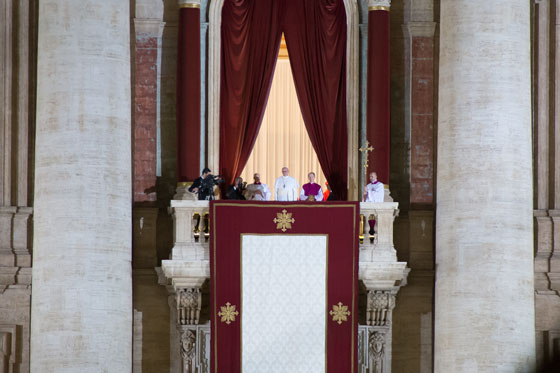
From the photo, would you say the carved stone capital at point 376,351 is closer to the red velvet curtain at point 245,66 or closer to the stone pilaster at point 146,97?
the red velvet curtain at point 245,66

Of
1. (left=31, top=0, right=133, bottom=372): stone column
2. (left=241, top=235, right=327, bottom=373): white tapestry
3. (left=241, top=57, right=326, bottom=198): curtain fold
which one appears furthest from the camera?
(left=241, top=57, right=326, bottom=198): curtain fold

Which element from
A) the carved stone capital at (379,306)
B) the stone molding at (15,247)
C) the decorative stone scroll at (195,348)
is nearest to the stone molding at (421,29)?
the carved stone capital at (379,306)

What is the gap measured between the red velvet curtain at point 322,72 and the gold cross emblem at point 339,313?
2292mm

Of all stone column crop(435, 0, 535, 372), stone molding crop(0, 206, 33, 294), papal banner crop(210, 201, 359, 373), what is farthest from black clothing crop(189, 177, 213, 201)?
stone column crop(435, 0, 535, 372)

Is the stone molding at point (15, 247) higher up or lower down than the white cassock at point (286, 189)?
lower down

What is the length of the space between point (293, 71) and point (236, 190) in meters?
2.31

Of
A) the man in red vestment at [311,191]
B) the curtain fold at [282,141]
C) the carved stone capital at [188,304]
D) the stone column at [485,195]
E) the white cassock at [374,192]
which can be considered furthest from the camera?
the curtain fold at [282,141]

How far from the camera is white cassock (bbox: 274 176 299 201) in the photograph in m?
14.6

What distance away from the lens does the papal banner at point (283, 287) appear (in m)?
13.5

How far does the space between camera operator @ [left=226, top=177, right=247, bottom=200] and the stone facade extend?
3.16 feet

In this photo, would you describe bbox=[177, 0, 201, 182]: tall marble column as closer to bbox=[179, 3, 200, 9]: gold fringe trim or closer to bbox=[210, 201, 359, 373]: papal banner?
bbox=[179, 3, 200, 9]: gold fringe trim

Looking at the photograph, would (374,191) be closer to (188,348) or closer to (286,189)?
(286,189)

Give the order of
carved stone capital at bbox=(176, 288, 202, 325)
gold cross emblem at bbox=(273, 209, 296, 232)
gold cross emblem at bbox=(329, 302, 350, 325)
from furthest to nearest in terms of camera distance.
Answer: carved stone capital at bbox=(176, 288, 202, 325), gold cross emblem at bbox=(273, 209, 296, 232), gold cross emblem at bbox=(329, 302, 350, 325)

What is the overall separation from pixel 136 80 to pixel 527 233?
6.58 metres
